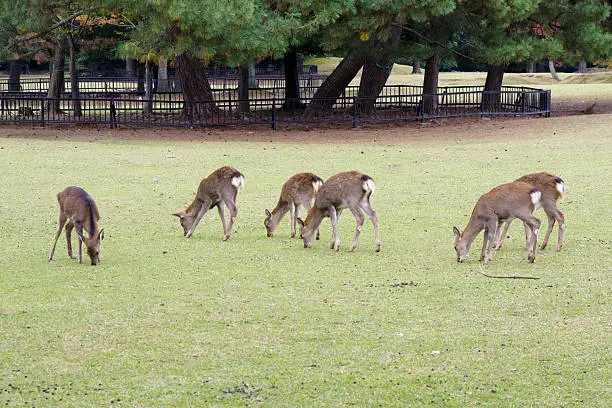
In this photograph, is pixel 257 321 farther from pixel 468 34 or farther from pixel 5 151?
pixel 468 34

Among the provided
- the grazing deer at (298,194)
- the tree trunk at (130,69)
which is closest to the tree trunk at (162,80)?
the tree trunk at (130,69)

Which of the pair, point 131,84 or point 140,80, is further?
point 131,84

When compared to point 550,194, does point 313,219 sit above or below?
below

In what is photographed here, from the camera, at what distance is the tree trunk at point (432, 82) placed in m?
29.5

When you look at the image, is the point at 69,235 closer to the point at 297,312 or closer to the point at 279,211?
the point at 279,211

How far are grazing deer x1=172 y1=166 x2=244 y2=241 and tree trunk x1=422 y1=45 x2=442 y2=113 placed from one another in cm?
1778

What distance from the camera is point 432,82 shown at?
1214 inches

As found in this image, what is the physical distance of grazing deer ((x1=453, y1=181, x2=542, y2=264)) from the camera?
9.59m

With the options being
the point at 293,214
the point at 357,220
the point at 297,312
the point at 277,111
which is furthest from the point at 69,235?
the point at 277,111

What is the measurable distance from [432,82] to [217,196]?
67.6 ft

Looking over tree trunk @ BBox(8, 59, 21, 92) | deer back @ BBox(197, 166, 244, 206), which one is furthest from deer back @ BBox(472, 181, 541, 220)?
tree trunk @ BBox(8, 59, 21, 92)

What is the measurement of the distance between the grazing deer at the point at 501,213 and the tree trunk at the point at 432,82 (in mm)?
18851

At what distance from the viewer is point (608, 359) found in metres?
6.69

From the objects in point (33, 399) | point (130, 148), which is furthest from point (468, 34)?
point (33, 399)
